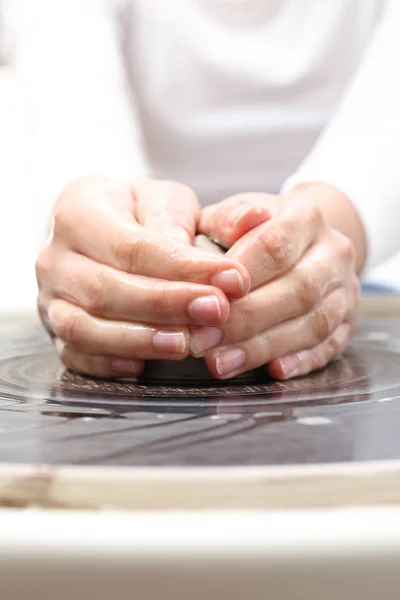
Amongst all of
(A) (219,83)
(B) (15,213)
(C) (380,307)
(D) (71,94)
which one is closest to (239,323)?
(C) (380,307)

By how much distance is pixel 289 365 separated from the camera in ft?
1.57

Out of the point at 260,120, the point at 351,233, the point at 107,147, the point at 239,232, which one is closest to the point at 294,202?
the point at 239,232

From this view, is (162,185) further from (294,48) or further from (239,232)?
(294,48)

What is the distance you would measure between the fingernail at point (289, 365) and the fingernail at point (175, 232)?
0.10 metres

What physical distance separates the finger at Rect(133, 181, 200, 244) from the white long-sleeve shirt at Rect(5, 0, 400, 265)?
288 millimetres

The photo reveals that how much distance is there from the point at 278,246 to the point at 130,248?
98mm

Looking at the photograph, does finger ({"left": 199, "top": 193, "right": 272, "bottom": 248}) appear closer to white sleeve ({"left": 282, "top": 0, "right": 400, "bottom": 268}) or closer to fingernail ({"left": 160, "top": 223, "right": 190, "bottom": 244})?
fingernail ({"left": 160, "top": 223, "right": 190, "bottom": 244})

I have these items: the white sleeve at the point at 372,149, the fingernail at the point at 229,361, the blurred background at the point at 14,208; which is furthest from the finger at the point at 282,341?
the blurred background at the point at 14,208

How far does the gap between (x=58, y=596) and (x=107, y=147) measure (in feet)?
2.21

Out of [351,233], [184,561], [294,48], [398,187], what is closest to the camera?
[184,561]

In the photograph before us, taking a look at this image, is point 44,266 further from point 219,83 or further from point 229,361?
point 219,83

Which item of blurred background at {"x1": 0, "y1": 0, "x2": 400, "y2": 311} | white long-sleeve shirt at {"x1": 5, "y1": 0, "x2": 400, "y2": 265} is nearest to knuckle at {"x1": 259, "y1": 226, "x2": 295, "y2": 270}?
white long-sleeve shirt at {"x1": 5, "y1": 0, "x2": 400, "y2": 265}

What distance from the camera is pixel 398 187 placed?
0.90 metres

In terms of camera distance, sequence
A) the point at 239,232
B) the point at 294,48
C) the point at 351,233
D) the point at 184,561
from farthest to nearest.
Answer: the point at 294,48, the point at 351,233, the point at 239,232, the point at 184,561
